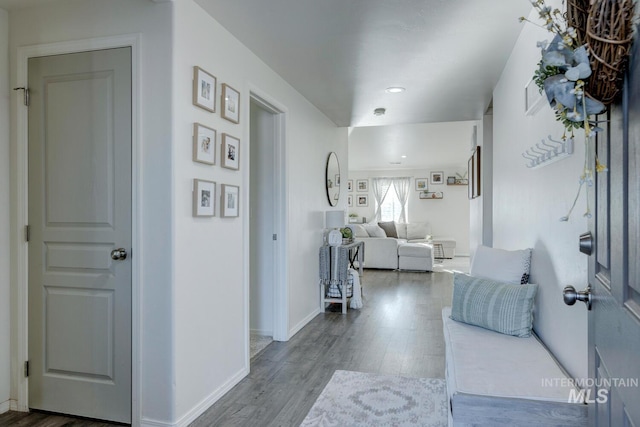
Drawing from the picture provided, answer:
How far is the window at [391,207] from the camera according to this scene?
1134 centimetres

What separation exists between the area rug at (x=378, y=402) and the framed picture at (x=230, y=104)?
6.02 feet

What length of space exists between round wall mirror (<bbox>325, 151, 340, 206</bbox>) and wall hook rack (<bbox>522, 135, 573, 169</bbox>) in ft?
8.93

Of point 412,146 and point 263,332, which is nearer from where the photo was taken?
point 263,332

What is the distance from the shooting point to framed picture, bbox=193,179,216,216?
2227 millimetres

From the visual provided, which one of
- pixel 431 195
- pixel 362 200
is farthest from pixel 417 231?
pixel 362 200

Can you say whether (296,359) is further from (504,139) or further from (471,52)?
(471,52)

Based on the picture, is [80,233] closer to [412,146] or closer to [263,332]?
[263,332]

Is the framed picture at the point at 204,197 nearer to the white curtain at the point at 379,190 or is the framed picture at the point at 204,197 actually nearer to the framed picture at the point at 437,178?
the white curtain at the point at 379,190


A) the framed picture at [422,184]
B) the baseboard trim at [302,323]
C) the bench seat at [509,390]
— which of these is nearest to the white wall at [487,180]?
the baseboard trim at [302,323]

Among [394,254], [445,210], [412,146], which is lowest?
[394,254]

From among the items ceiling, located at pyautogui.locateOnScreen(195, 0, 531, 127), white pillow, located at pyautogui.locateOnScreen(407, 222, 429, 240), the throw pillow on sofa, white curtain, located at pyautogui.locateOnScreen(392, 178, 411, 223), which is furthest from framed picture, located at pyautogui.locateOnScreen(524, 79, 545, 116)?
white curtain, located at pyautogui.locateOnScreen(392, 178, 411, 223)

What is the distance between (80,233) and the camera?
2234 mm

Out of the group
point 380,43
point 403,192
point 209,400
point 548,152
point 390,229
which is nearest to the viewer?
point 548,152

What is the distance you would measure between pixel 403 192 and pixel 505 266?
903 cm
